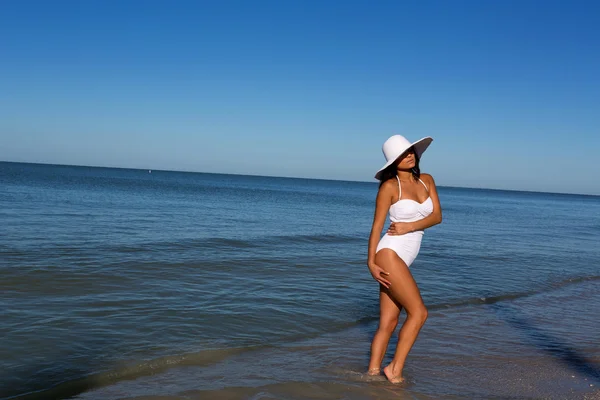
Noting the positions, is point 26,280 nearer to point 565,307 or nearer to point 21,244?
point 21,244

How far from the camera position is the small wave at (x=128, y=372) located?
178 inches

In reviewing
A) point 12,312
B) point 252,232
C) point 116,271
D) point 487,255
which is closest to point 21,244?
point 116,271

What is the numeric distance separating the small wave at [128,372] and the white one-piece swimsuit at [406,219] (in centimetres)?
236

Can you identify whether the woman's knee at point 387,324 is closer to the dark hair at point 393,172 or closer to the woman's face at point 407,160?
the dark hair at point 393,172

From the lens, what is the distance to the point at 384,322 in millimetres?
4723

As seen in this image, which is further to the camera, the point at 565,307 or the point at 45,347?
the point at 565,307

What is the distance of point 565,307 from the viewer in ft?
28.6

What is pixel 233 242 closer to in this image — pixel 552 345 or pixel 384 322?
pixel 552 345

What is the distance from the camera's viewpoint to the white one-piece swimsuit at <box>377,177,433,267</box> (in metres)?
4.31

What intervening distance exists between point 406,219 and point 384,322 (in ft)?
3.41

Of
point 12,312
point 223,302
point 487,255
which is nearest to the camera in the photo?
point 12,312

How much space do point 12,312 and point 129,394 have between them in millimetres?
3193

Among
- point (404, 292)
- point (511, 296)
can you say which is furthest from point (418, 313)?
point (511, 296)

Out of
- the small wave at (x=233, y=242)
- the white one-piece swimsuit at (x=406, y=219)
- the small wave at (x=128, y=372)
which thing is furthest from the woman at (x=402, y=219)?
the small wave at (x=233, y=242)
